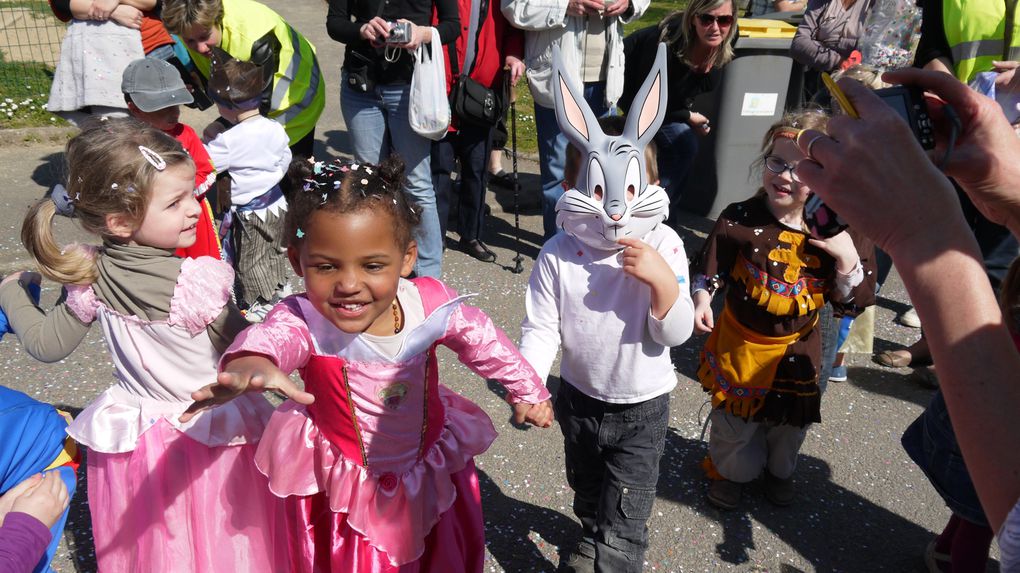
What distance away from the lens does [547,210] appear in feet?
15.8

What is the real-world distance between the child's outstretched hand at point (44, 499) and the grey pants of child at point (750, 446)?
6.98ft

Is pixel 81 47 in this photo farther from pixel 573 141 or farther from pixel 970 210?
pixel 970 210

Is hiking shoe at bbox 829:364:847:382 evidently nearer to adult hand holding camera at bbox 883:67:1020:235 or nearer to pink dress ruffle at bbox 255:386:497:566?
pink dress ruffle at bbox 255:386:497:566

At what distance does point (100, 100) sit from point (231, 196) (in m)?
0.89

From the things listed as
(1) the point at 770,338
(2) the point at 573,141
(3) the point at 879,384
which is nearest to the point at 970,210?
(3) the point at 879,384

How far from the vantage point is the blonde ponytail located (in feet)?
6.72

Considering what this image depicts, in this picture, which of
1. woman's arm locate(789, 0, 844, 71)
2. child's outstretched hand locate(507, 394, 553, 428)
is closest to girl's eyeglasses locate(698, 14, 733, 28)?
woman's arm locate(789, 0, 844, 71)

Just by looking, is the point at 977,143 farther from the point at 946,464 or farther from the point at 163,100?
the point at 163,100

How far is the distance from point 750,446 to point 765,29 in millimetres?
3386

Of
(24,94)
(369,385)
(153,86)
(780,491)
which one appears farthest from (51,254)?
(24,94)

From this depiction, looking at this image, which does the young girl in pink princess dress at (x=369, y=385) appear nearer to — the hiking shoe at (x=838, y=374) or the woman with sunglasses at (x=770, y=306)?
the woman with sunglasses at (x=770, y=306)

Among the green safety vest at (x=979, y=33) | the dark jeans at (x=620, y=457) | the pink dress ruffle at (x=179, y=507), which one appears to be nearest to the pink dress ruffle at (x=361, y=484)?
the pink dress ruffle at (x=179, y=507)

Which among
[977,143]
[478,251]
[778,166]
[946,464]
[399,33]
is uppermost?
[977,143]

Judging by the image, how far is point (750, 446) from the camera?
116 inches
